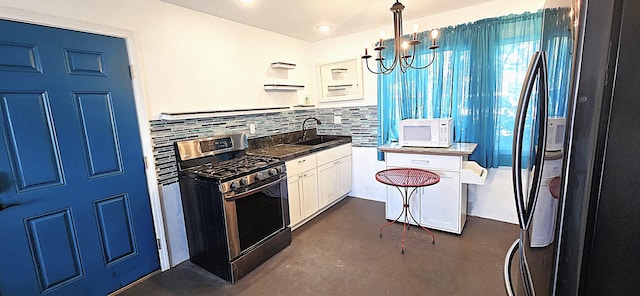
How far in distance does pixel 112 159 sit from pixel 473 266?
293cm

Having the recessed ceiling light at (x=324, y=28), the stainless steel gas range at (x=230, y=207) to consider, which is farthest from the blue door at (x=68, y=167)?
the recessed ceiling light at (x=324, y=28)

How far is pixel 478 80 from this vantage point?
2.79 meters

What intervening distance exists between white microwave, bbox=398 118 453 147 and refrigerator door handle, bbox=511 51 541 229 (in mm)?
1795

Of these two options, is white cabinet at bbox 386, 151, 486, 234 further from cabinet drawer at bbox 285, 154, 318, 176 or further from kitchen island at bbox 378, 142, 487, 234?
cabinet drawer at bbox 285, 154, 318, 176

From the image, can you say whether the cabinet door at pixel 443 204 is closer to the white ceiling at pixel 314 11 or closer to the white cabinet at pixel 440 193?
the white cabinet at pixel 440 193

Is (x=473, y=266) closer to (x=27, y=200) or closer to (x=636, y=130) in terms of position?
(x=636, y=130)

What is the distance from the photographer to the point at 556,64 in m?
0.80

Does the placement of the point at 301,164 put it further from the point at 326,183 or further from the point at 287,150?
the point at 326,183

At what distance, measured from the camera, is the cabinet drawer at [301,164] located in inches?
110

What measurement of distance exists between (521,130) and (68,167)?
2.57m

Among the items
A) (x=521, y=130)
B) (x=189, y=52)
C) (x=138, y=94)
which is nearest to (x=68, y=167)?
(x=138, y=94)

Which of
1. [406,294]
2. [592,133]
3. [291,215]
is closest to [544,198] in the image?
[592,133]

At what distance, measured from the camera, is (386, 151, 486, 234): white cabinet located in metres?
2.66

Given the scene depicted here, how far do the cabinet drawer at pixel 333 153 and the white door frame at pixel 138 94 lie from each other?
1.66 m
